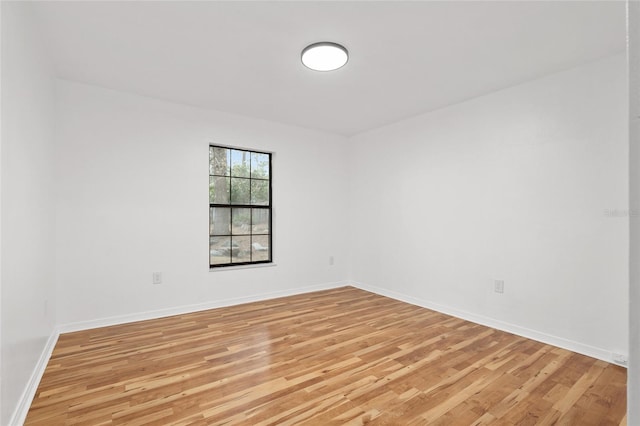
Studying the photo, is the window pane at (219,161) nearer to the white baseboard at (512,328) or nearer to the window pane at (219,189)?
the window pane at (219,189)

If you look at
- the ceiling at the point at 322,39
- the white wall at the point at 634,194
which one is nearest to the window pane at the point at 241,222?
the ceiling at the point at 322,39

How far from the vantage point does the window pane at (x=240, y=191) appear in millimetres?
4443

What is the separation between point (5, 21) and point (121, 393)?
225 cm

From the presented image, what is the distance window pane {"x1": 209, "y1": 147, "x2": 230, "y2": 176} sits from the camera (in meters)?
4.29

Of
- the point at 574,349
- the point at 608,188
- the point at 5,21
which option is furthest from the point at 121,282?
the point at 608,188

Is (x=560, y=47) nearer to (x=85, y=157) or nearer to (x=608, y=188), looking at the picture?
(x=608, y=188)

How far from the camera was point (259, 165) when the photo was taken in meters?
4.67

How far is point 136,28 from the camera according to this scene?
7.82ft

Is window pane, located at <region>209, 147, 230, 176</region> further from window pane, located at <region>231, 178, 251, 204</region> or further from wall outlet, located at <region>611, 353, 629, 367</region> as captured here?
wall outlet, located at <region>611, 353, 629, 367</region>

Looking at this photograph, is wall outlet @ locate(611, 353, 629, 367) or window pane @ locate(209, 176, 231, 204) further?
window pane @ locate(209, 176, 231, 204)

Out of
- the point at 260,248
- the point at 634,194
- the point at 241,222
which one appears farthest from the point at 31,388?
the point at 634,194

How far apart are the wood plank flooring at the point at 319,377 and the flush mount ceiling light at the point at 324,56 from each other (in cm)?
246

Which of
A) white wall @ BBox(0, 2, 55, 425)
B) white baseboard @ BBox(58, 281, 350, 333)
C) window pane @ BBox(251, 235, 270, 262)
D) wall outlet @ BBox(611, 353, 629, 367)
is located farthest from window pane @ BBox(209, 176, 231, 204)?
wall outlet @ BBox(611, 353, 629, 367)

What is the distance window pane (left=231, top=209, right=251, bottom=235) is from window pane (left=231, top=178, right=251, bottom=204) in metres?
0.14
